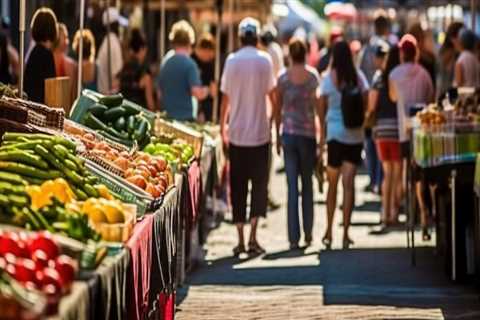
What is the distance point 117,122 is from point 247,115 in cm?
298

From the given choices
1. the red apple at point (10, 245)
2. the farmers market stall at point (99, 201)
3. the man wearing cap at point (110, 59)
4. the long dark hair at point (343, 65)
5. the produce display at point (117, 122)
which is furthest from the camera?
the man wearing cap at point (110, 59)

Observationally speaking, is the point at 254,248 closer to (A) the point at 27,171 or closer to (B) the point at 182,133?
(B) the point at 182,133

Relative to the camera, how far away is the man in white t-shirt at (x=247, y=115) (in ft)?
49.8

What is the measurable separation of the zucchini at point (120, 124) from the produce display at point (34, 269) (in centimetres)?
593

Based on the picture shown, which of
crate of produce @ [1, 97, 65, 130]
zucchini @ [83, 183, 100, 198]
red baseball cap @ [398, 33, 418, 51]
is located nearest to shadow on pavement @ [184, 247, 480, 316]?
red baseball cap @ [398, 33, 418, 51]

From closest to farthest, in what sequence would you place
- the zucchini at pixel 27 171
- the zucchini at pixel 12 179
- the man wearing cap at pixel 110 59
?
the zucchini at pixel 12 179 < the zucchini at pixel 27 171 < the man wearing cap at pixel 110 59

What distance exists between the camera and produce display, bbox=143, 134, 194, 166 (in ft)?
39.3

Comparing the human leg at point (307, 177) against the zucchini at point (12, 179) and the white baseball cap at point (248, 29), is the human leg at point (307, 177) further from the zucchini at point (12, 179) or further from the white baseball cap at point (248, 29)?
the zucchini at point (12, 179)

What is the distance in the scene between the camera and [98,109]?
40.5ft

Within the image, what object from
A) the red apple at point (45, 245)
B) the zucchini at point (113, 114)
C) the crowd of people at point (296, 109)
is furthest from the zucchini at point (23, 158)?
the crowd of people at point (296, 109)

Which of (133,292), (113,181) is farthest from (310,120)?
(133,292)

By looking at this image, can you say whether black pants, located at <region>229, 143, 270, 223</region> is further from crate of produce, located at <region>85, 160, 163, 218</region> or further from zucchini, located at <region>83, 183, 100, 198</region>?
zucchini, located at <region>83, 183, 100, 198</region>

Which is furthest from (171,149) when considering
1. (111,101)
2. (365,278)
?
(365,278)

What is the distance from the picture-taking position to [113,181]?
9297mm
